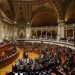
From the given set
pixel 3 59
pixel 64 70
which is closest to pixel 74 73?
pixel 64 70

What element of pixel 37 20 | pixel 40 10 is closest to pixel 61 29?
pixel 40 10

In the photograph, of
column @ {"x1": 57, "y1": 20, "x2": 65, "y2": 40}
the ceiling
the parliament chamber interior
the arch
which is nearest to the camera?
the parliament chamber interior

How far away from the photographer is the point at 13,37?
Answer: 1908 inches

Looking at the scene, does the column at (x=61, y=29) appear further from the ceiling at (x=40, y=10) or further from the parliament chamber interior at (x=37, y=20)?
the ceiling at (x=40, y=10)

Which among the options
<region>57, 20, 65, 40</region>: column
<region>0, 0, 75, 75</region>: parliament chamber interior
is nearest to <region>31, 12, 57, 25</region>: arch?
<region>0, 0, 75, 75</region>: parliament chamber interior

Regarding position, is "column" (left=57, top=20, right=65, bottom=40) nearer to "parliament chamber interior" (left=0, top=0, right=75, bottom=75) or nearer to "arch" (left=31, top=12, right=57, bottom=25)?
"parliament chamber interior" (left=0, top=0, right=75, bottom=75)

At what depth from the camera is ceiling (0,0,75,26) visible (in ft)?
130

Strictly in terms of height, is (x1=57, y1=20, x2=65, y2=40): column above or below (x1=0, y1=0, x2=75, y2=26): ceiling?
below

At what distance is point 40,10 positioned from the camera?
Result: 46.7 metres

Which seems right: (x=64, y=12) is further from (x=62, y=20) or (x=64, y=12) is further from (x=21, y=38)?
(x=21, y=38)

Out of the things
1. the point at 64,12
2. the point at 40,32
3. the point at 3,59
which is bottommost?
the point at 3,59

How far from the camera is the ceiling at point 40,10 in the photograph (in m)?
39.7

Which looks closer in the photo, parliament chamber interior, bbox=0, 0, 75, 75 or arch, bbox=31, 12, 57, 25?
parliament chamber interior, bbox=0, 0, 75, 75

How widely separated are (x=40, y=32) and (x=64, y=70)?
1506 inches
